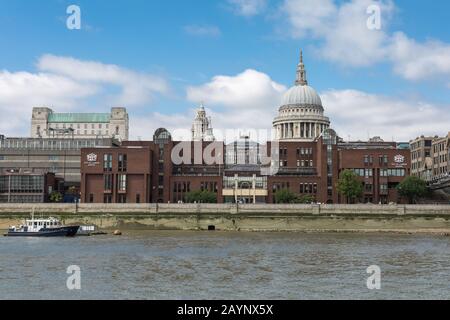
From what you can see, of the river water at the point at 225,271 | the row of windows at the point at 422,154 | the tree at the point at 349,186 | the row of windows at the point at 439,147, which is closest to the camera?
the river water at the point at 225,271

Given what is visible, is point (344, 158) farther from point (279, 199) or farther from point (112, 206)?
point (112, 206)

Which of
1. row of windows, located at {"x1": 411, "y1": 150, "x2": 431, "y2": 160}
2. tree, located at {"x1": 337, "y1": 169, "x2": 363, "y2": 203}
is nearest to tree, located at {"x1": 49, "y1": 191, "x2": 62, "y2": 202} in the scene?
tree, located at {"x1": 337, "y1": 169, "x2": 363, "y2": 203}

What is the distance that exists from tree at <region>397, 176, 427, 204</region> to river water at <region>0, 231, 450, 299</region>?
219ft

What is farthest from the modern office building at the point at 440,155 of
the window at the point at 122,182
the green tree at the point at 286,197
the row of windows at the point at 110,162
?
the row of windows at the point at 110,162

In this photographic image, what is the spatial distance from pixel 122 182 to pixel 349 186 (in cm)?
4712

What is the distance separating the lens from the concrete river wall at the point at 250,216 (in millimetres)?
120062

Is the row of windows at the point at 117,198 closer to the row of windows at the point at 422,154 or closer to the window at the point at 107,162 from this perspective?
the window at the point at 107,162

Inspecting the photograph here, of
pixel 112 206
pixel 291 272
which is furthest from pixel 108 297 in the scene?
pixel 112 206

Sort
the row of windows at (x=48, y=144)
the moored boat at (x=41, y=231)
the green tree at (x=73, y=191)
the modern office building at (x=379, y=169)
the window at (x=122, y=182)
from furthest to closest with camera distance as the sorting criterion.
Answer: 1. the row of windows at (x=48, y=144)
2. the green tree at (x=73, y=191)
3. the modern office building at (x=379, y=169)
4. the window at (x=122, y=182)
5. the moored boat at (x=41, y=231)

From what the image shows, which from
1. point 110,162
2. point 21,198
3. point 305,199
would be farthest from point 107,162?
point 305,199

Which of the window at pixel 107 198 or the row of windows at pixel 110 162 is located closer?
the row of windows at pixel 110 162

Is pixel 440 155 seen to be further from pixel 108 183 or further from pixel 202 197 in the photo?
pixel 108 183

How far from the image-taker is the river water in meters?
39.4

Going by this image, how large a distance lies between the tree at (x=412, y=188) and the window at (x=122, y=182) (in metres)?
57.4
